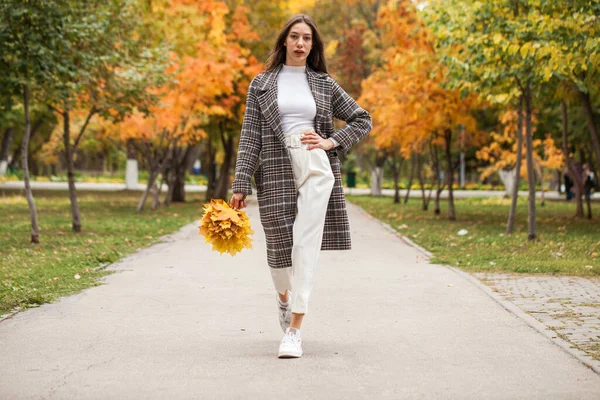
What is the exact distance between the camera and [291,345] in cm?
603

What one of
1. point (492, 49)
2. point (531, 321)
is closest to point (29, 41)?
point (492, 49)

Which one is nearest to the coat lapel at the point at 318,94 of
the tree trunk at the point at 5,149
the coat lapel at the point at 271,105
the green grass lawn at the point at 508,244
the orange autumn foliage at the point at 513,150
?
the coat lapel at the point at 271,105

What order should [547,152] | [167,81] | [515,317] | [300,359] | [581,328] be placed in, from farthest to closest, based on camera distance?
1. [547,152]
2. [167,81]
3. [515,317]
4. [581,328]
5. [300,359]

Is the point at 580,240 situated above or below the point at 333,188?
below

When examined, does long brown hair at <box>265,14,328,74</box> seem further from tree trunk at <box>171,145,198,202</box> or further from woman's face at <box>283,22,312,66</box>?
tree trunk at <box>171,145,198,202</box>

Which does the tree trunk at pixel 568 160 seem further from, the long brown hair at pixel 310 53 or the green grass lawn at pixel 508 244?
the long brown hair at pixel 310 53

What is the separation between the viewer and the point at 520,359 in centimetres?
605

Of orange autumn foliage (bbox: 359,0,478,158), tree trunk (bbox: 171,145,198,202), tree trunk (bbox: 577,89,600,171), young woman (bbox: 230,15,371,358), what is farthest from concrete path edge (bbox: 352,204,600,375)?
tree trunk (bbox: 171,145,198,202)

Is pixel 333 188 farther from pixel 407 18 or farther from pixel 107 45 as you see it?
pixel 407 18

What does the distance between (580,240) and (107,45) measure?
9092 mm

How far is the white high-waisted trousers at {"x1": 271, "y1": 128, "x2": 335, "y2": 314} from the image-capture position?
6.18m

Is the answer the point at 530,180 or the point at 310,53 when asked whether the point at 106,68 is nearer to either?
the point at 530,180

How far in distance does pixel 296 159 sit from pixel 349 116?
57 centimetres

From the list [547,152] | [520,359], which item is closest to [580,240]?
[520,359]
